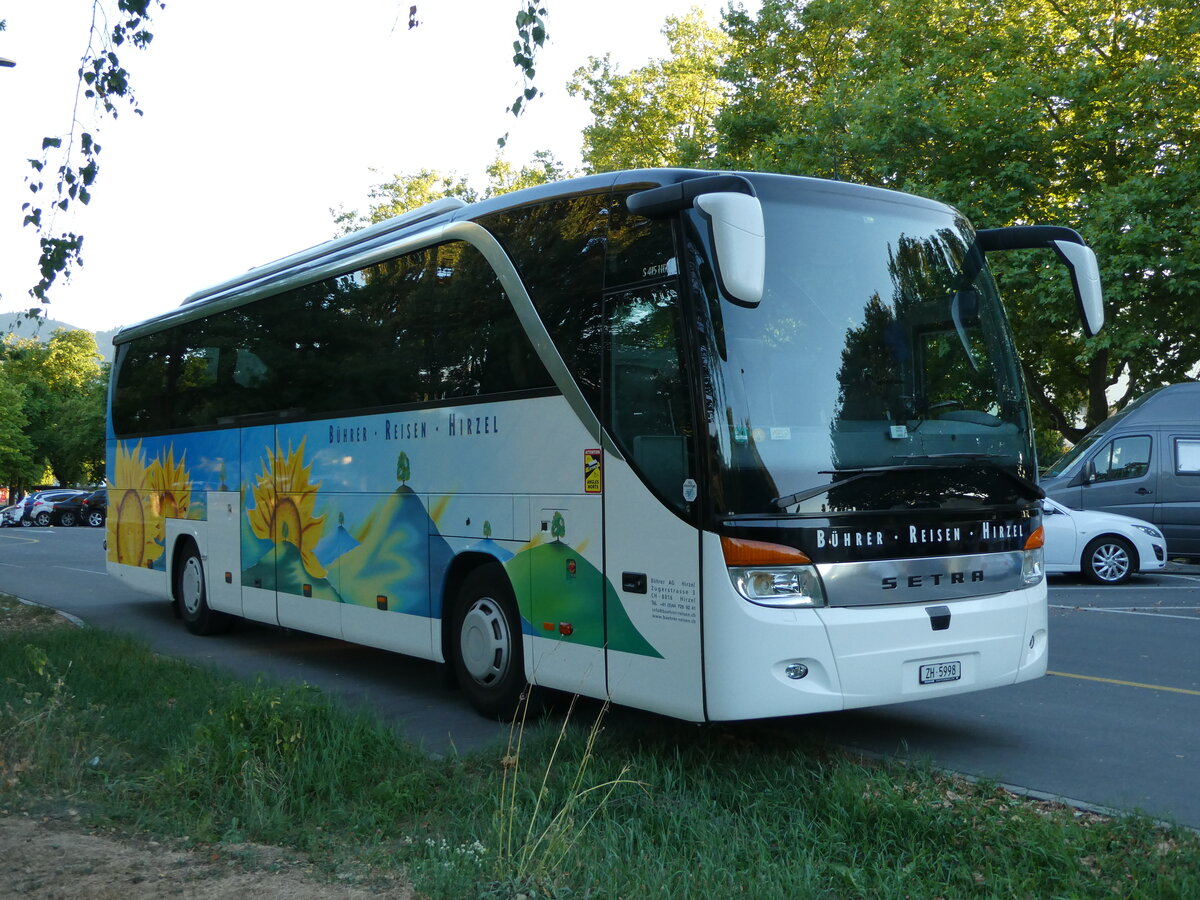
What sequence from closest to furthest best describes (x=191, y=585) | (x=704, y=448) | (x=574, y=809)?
(x=574, y=809), (x=704, y=448), (x=191, y=585)

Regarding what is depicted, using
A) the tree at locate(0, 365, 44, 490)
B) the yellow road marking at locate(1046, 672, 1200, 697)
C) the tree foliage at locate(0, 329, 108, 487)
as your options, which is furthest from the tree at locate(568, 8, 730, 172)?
the tree foliage at locate(0, 329, 108, 487)

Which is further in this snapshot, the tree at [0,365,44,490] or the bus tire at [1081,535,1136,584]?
the tree at [0,365,44,490]

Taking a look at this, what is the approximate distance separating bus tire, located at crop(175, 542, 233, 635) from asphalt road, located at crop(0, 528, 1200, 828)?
7.5 inches

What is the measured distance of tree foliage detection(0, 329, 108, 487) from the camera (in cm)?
7912

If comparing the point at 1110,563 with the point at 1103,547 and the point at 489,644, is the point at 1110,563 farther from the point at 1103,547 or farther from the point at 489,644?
the point at 489,644

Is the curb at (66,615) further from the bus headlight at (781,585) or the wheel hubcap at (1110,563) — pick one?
the wheel hubcap at (1110,563)

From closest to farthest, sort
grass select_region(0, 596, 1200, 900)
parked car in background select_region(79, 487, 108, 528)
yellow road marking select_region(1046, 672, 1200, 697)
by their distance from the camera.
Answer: grass select_region(0, 596, 1200, 900)
yellow road marking select_region(1046, 672, 1200, 697)
parked car in background select_region(79, 487, 108, 528)

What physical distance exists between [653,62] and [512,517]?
3847cm

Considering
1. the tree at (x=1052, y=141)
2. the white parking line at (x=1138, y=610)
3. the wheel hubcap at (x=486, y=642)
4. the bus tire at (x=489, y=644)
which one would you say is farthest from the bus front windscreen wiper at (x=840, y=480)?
the tree at (x=1052, y=141)

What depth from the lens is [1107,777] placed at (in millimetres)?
6750

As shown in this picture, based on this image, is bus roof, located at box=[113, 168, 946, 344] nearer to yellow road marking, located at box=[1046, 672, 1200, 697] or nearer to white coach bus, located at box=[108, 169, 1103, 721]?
white coach bus, located at box=[108, 169, 1103, 721]

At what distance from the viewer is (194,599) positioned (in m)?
13.6

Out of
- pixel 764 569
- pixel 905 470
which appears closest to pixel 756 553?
pixel 764 569

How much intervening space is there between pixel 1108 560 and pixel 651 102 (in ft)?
97.2
